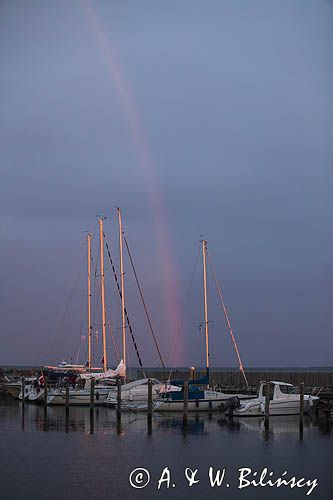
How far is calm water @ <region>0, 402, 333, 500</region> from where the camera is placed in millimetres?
27422

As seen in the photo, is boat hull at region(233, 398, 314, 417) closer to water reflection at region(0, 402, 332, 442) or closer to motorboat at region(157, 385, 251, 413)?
water reflection at region(0, 402, 332, 442)

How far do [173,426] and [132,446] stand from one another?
8.89 meters

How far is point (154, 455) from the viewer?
114ft

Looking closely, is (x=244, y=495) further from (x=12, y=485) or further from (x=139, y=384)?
(x=139, y=384)

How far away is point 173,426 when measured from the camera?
151 feet

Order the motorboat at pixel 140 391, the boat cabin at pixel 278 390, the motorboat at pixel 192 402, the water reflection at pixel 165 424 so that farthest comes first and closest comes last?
the motorboat at pixel 140 391 < the motorboat at pixel 192 402 < the boat cabin at pixel 278 390 < the water reflection at pixel 165 424

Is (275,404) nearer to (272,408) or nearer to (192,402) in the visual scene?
(272,408)

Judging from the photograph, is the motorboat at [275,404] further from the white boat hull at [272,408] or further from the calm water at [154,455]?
the calm water at [154,455]

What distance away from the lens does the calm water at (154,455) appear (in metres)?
27.4

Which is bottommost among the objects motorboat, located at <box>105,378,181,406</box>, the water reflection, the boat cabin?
the water reflection

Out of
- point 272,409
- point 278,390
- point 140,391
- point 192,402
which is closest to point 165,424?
point 192,402

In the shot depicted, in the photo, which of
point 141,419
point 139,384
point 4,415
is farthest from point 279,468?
point 4,415

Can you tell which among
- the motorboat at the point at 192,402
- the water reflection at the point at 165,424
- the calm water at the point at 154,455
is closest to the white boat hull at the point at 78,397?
the water reflection at the point at 165,424

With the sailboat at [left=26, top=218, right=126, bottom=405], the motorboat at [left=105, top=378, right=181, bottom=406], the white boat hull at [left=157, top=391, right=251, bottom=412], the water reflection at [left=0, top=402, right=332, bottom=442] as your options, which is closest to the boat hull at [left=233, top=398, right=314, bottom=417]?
the water reflection at [left=0, top=402, right=332, bottom=442]
